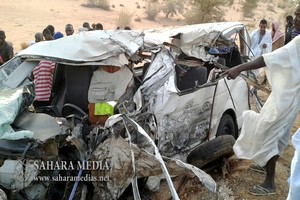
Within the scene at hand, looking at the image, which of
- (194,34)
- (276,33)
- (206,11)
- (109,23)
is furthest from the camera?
(109,23)

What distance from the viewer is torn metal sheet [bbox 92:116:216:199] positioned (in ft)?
11.3

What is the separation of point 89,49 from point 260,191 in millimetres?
2623

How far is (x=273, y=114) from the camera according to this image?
4359 mm

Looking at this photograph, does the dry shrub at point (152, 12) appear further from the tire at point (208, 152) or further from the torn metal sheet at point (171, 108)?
the tire at point (208, 152)

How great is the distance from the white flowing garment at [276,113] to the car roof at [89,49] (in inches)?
64.1

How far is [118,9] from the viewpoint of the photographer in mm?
31078

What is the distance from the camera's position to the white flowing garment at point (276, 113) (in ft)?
13.9

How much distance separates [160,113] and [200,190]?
112 centimetres

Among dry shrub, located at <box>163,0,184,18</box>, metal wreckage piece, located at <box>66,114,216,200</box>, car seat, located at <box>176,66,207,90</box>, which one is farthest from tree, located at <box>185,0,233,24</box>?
metal wreckage piece, located at <box>66,114,216,200</box>

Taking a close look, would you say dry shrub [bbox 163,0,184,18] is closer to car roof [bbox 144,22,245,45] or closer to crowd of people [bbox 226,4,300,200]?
car roof [bbox 144,22,245,45]

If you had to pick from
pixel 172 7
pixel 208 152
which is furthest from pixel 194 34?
pixel 172 7

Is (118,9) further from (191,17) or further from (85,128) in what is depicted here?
(85,128)

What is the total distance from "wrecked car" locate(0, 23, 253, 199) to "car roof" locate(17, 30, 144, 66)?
1 cm

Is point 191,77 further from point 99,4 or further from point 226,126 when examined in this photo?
point 99,4
